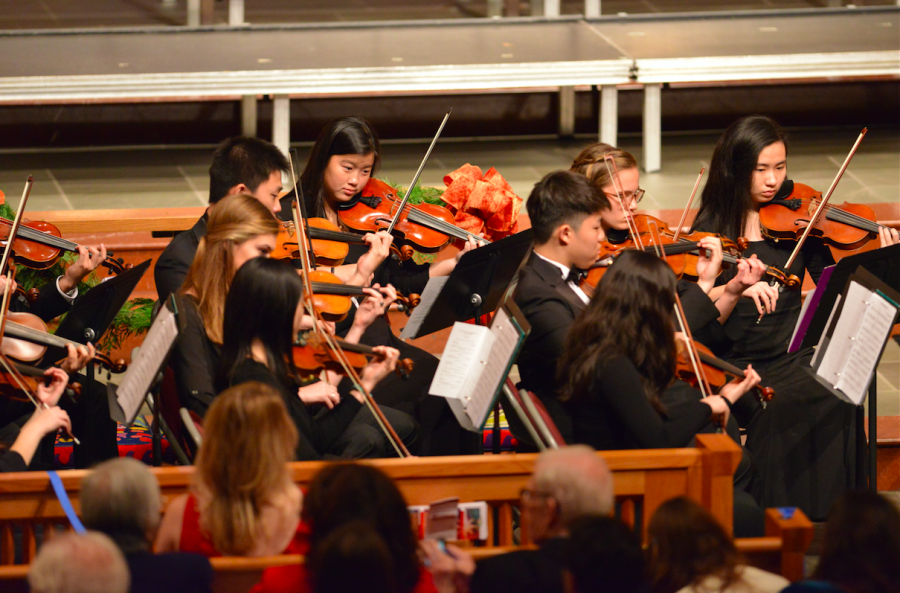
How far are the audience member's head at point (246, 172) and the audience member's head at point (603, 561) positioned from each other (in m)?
2.00

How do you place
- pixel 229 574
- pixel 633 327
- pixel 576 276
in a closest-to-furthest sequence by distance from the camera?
pixel 229 574 → pixel 633 327 → pixel 576 276

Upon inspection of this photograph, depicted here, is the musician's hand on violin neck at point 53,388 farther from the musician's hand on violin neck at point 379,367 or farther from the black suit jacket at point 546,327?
the black suit jacket at point 546,327

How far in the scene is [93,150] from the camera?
22.5 ft

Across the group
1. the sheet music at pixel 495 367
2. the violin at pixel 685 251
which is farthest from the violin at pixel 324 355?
the violin at pixel 685 251

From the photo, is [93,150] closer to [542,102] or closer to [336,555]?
[542,102]

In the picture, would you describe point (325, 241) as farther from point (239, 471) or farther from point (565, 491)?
point (565, 491)

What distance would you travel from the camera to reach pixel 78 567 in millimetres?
1576

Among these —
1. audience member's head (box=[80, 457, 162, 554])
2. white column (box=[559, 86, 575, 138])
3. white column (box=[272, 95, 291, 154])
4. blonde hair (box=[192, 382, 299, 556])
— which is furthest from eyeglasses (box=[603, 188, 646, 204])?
white column (box=[559, 86, 575, 138])

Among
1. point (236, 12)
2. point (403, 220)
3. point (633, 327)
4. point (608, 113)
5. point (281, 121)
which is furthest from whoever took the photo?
point (236, 12)

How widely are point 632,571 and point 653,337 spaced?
3.14ft

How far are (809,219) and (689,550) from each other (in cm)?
206

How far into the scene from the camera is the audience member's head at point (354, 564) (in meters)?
1.63

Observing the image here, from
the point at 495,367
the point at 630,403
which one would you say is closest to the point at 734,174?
the point at 630,403

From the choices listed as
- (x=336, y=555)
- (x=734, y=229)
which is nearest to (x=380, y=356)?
(x=336, y=555)
